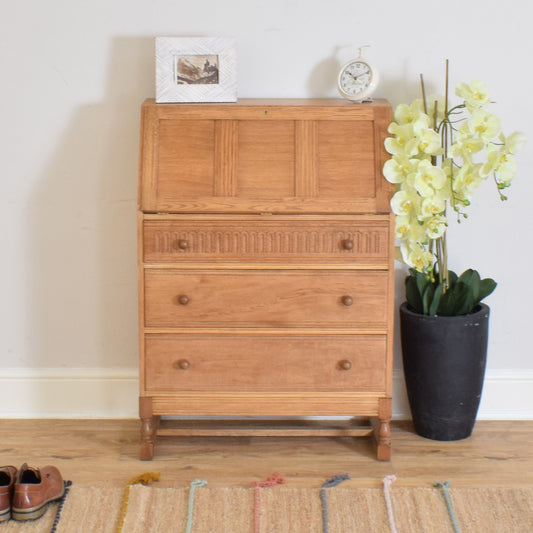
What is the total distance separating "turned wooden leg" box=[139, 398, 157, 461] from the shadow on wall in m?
0.41

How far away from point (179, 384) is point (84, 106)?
1.09 meters

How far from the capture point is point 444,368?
8.79 ft

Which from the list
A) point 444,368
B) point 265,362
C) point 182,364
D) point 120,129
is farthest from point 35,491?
point 444,368

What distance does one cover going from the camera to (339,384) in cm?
258

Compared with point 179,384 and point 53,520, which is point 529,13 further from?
point 53,520

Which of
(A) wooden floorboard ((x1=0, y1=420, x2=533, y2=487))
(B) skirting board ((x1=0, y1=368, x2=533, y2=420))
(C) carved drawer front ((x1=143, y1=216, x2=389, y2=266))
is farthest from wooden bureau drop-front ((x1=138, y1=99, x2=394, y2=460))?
(B) skirting board ((x1=0, y1=368, x2=533, y2=420))

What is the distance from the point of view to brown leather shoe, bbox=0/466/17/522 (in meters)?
2.28

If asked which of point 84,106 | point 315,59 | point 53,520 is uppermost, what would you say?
point 315,59

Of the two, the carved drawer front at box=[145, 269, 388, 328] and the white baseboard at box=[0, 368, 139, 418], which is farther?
the white baseboard at box=[0, 368, 139, 418]

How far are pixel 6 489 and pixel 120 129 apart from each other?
1.32 meters

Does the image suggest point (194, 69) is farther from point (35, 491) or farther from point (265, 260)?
point (35, 491)

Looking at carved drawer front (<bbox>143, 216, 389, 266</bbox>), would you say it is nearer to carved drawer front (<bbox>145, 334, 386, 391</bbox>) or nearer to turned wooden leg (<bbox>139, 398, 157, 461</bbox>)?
carved drawer front (<bbox>145, 334, 386, 391</bbox>)

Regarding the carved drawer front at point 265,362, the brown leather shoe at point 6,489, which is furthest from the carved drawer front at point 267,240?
the brown leather shoe at point 6,489

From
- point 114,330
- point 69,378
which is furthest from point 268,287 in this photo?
point 69,378
